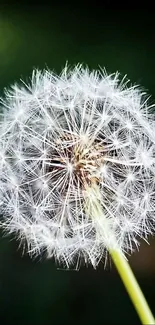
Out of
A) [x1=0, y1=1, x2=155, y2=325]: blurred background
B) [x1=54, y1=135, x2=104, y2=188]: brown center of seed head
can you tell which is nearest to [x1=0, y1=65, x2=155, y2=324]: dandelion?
[x1=54, y1=135, x2=104, y2=188]: brown center of seed head

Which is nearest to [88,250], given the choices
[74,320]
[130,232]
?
[130,232]

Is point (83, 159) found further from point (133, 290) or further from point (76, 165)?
point (133, 290)

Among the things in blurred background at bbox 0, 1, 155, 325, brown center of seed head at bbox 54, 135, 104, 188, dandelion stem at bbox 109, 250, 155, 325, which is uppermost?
blurred background at bbox 0, 1, 155, 325

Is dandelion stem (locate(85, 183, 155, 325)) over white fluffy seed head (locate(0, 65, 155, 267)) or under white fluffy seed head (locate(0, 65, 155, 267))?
under

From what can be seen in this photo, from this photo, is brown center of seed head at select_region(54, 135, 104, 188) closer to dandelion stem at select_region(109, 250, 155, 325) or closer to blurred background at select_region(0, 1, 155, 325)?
dandelion stem at select_region(109, 250, 155, 325)
